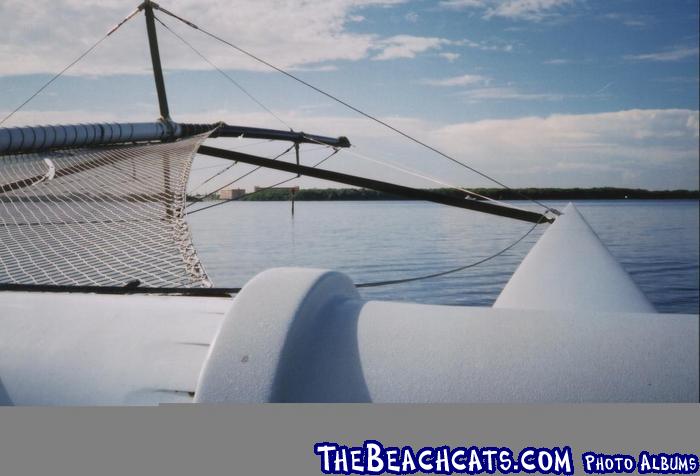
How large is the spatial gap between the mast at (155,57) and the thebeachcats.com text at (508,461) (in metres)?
12.3

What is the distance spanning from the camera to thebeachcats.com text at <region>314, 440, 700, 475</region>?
1.27m

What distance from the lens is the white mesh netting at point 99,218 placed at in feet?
15.5

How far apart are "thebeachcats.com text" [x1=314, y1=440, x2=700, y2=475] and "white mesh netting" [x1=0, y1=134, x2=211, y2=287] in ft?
9.51

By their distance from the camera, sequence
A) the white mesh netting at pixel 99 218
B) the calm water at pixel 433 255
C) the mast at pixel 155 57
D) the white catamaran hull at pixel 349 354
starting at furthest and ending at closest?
1. the calm water at pixel 433 255
2. the mast at pixel 155 57
3. the white mesh netting at pixel 99 218
4. the white catamaran hull at pixel 349 354

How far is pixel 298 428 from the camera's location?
1.33 meters

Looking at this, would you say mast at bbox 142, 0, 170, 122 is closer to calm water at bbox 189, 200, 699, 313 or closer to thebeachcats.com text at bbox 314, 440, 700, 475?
calm water at bbox 189, 200, 699, 313

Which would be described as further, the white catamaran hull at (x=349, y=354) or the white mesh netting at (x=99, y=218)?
the white mesh netting at (x=99, y=218)

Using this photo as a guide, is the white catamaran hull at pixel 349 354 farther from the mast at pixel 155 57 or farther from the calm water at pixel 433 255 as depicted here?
the calm water at pixel 433 255

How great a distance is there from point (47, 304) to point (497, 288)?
63.1ft

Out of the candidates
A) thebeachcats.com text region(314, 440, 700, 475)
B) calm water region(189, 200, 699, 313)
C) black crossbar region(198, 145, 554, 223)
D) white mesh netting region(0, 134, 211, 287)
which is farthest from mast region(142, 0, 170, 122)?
thebeachcats.com text region(314, 440, 700, 475)

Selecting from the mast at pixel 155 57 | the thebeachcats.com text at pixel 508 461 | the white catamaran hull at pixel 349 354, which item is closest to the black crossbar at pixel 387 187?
the mast at pixel 155 57

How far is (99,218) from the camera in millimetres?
7016

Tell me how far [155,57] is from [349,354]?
44.2 feet

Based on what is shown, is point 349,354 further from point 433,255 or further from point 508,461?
point 433,255
